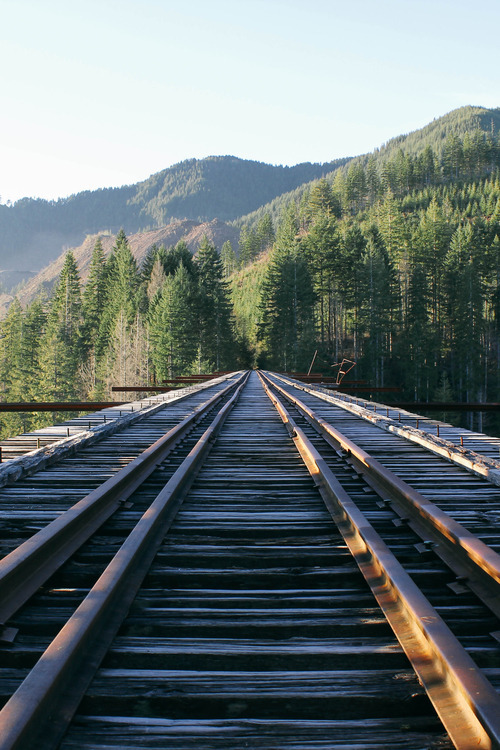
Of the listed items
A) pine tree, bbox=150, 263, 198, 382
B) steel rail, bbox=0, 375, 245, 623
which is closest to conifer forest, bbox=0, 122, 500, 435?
pine tree, bbox=150, 263, 198, 382

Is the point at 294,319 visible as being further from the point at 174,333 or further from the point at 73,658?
the point at 73,658

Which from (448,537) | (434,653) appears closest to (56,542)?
(434,653)

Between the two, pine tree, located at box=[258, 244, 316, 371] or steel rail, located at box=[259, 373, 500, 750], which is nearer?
steel rail, located at box=[259, 373, 500, 750]

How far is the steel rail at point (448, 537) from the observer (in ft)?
8.69

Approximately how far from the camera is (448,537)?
10.5 ft

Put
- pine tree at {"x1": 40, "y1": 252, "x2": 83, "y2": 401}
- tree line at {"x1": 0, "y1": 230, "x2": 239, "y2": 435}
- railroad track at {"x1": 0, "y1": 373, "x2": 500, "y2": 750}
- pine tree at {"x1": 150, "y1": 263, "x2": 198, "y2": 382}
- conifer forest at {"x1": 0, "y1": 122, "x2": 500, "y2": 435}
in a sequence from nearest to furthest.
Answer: railroad track at {"x1": 0, "y1": 373, "x2": 500, "y2": 750} < pine tree at {"x1": 150, "y1": 263, "x2": 198, "y2": 382} < tree line at {"x1": 0, "y1": 230, "x2": 239, "y2": 435} < conifer forest at {"x1": 0, "y1": 122, "x2": 500, "y2": 435} < pine tree at {"x1": 40, "y1": 252, "x2": 83, "y2": 401}

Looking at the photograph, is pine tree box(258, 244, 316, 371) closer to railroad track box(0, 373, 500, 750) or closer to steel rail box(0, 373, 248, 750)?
railroad track box(0, 373, 500, 750)

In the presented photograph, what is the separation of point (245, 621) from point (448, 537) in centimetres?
138

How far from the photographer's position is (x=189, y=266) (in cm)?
6925

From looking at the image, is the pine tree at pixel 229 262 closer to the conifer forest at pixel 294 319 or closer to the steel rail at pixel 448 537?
the conifer forest at pixel 294 319

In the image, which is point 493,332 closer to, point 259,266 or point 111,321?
point 111,321

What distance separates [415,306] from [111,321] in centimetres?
3880

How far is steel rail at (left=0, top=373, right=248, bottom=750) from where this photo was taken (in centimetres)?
164

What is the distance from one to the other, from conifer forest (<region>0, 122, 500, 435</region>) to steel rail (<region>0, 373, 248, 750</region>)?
48.6 metres
